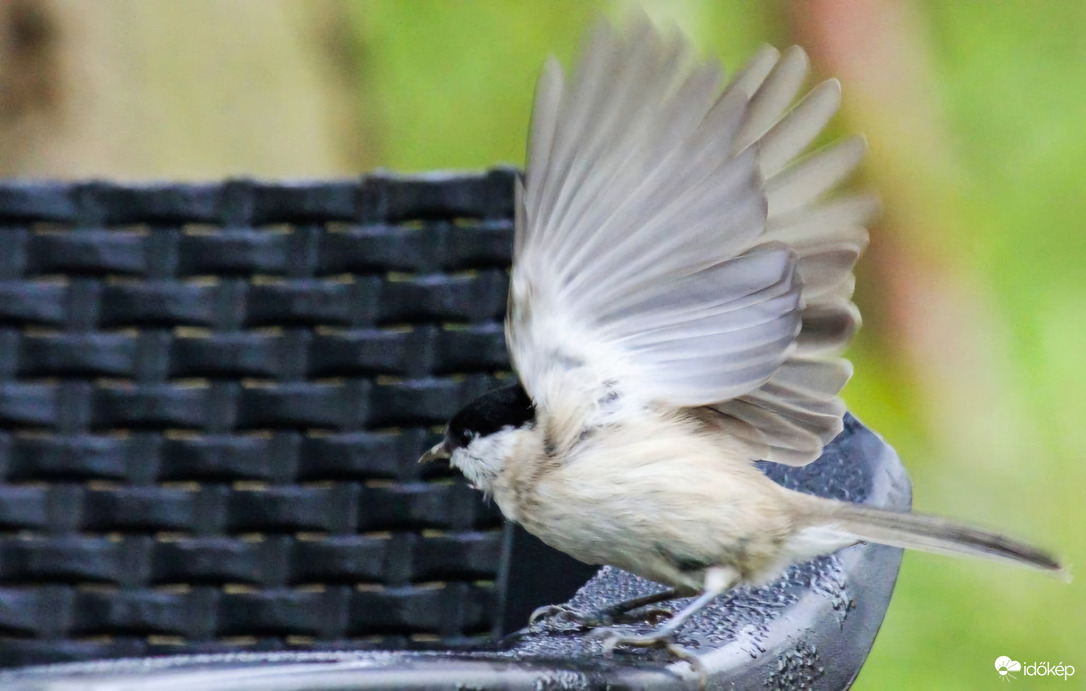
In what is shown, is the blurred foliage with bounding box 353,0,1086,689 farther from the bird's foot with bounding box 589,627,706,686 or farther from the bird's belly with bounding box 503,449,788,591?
the bird's foot with bounding box 589,627,706,686

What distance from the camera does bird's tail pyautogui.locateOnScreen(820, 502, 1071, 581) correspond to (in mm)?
914

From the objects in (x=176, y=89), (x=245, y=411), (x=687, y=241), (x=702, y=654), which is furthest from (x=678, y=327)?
(x=176, y=89)

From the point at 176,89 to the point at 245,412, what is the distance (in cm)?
123

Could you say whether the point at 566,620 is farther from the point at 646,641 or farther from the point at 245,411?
the point at 245,411

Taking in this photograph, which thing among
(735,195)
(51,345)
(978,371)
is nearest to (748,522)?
(735,195)

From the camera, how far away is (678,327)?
35.3 inches

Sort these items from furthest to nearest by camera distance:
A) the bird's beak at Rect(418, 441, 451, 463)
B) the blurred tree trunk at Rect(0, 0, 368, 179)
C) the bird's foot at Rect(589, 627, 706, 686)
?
1. the blurred tree trunk at Rect(0, 0, 368, 179)
2. the bird's beak at Rect(418, 441, 451, 463)
3. the bird's foot at Rect(589, 627, 706, 686)

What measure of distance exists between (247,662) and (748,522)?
0.52 meters

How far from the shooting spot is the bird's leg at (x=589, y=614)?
80 centimetres

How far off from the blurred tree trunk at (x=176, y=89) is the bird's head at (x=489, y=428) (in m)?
1.09

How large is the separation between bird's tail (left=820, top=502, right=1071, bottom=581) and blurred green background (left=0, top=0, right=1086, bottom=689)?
4.13 ft

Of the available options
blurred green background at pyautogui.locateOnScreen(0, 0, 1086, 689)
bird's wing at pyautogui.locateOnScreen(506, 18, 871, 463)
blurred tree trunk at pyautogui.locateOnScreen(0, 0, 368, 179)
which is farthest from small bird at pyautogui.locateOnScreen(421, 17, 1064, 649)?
blurred green background at pyautogui.locateOnScreen(0, 0, 1086, 689)

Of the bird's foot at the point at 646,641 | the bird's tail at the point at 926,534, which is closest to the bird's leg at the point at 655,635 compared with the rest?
the bird's foot at the point at 646,641

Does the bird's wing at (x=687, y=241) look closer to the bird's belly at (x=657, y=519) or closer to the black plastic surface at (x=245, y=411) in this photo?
the bird's belly at (x=657, y=519)
